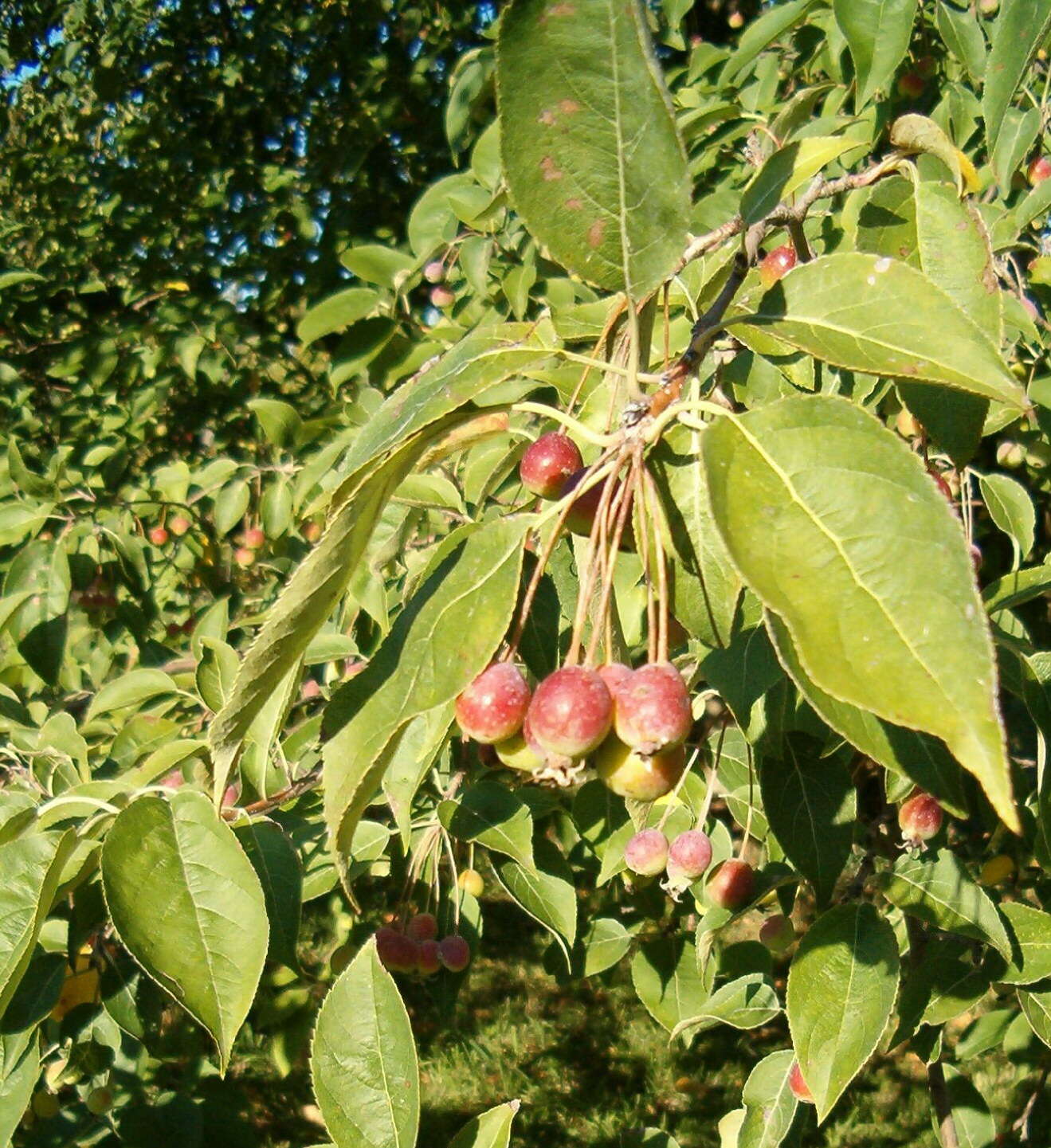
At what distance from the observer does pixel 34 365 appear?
5.40 meters

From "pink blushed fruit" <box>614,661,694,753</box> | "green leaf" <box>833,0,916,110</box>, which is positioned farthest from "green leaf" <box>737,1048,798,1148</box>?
"green leaf" <box>833,0,916,110</box>

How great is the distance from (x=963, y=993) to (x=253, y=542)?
299cm

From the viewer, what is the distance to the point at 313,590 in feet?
2.37

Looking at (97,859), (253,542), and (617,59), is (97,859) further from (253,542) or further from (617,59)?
(253,542)

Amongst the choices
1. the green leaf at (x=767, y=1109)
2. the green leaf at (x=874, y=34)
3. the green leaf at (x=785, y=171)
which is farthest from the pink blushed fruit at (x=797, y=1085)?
the green leaf at (x=874, y=34)

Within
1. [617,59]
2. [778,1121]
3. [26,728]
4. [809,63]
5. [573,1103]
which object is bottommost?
[573,1103]

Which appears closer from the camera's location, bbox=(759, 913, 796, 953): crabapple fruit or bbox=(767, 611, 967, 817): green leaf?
bbox=(767, 611, 967, 817): green leaf

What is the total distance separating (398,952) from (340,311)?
60.8 inches

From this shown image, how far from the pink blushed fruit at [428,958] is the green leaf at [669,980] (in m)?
0.35

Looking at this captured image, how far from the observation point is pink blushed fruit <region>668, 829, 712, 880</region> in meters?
1.51

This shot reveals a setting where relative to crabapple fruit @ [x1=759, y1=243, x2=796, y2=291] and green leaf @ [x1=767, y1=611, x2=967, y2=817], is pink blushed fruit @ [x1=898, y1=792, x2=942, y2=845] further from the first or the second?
crabapple fruit @ [x1=759, y1=243, x2=796, y2=291]

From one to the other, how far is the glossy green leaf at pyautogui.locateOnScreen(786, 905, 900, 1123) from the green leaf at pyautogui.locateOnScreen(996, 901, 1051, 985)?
0.21m

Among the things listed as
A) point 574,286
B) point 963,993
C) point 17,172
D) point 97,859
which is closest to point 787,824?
point 963,993

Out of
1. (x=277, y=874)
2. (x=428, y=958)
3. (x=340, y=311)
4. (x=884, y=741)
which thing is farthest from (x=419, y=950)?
(x=340, y=311)
